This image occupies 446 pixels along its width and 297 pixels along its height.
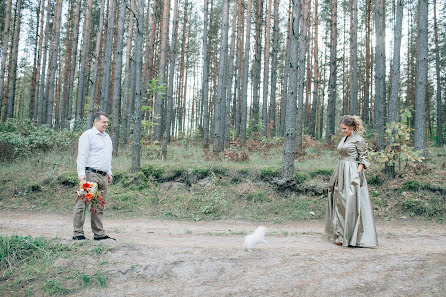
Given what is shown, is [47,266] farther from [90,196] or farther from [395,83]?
[395,83]

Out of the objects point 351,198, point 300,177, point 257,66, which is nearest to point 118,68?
point 300,177

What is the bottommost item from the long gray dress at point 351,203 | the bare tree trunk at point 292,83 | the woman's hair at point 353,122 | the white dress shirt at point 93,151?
the long gray dress at point 351,203

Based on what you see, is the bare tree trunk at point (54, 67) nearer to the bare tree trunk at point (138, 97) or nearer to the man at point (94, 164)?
the bare tree trunk at point (138, 97)

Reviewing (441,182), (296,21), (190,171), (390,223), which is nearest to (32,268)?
(190,171)

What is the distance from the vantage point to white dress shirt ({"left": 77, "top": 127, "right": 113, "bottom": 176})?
15.8ft

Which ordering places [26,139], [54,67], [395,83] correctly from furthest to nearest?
1. [54,67]
2. [26,139]
3. [395,83]

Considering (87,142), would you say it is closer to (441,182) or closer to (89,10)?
(441,182)

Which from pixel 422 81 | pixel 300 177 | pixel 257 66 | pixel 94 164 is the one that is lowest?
pixel 300 177

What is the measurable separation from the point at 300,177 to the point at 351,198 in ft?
13.4

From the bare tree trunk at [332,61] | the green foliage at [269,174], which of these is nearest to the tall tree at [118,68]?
the green foliage at [269,174]

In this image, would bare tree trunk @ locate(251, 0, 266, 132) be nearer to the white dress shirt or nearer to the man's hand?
the white dress shirt

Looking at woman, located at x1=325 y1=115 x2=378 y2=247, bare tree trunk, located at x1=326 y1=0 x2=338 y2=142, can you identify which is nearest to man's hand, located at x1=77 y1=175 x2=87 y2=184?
woman, located at x1=325 y1=115 x2=378 y2=247

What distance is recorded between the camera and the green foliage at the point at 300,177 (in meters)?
9.15

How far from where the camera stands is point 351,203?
17.0 feet
